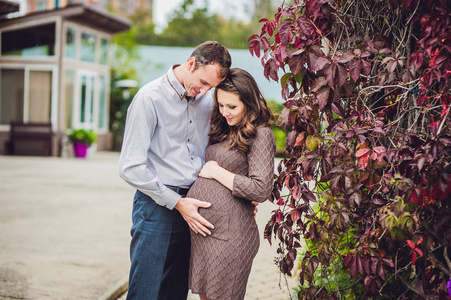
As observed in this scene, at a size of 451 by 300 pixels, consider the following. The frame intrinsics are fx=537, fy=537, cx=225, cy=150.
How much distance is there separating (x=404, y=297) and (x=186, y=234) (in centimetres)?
129

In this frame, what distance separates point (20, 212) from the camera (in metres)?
8.70

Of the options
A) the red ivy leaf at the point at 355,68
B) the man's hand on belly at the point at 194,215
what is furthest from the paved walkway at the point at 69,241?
the red ivy leaf at the point at 355,68

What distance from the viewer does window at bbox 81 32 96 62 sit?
21469mm

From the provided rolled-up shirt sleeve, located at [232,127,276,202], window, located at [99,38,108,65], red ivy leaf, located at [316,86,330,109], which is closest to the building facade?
window, located at [99,38,108,65]

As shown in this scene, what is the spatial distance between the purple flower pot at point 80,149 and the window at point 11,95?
294cm

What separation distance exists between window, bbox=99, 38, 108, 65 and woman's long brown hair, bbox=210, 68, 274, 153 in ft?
68.0

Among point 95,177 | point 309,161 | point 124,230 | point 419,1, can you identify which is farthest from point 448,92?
point 95,177

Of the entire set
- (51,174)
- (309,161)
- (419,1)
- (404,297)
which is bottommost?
(51,174)

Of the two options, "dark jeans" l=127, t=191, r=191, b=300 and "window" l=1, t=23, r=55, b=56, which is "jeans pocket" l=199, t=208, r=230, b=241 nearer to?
"dark jeans" l=127, t=191, r=191, b=300

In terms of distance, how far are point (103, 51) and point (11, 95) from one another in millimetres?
4471

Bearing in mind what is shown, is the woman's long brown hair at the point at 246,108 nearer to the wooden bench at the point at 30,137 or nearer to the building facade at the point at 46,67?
the wooden bench at the point at 30,137

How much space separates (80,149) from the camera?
19.2 m

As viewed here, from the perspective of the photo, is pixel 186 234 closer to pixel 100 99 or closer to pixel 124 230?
pixel 124 230

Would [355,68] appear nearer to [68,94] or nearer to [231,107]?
[231,107]
